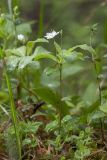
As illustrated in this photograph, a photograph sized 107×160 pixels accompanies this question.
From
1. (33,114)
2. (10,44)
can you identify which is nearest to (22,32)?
(10,44)

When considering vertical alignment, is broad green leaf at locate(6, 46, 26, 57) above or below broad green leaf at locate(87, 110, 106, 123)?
above

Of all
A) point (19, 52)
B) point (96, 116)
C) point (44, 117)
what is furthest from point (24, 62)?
point (44, 117)

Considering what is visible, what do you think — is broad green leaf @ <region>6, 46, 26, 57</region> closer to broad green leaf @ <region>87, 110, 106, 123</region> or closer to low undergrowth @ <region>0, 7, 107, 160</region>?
low undergrowth @ <region>0, 7, 107, 160</region>

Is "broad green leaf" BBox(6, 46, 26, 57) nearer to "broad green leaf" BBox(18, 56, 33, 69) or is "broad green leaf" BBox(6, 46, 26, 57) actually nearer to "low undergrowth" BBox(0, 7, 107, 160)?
"low undergrowth" BBox(0, 7, 107, 160)

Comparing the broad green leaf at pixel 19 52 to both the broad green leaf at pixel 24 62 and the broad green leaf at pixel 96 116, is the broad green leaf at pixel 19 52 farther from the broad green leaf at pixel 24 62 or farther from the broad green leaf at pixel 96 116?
the broad green leaf at pixel 96 116

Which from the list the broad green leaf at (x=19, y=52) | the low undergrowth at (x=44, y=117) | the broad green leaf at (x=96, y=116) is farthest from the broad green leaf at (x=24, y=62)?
the broad green leaf at (x=96, y=116)

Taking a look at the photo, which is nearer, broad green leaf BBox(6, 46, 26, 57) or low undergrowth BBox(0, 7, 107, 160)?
low undergrowth BBox(0, 7, 107, 160)

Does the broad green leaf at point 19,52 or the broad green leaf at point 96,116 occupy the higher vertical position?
the broad green leaf at point 19,52

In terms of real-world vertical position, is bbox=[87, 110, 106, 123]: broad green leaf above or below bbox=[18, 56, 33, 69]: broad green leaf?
below

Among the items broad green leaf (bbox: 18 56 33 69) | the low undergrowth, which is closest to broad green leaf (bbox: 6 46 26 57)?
the low undergrowth

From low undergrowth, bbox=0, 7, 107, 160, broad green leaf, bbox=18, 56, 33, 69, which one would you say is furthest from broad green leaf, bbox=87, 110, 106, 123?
broad green leaf, bbox=18, 56, 33, 69

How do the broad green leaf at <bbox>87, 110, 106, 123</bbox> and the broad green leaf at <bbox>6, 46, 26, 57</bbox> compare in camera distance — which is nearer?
the broad green leaf at <bbox>87, 110, 106, 123</bbox>

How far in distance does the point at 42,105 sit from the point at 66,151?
1.30 ft

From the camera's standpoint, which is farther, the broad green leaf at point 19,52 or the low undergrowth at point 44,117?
the broad green leaf at point 19,52
